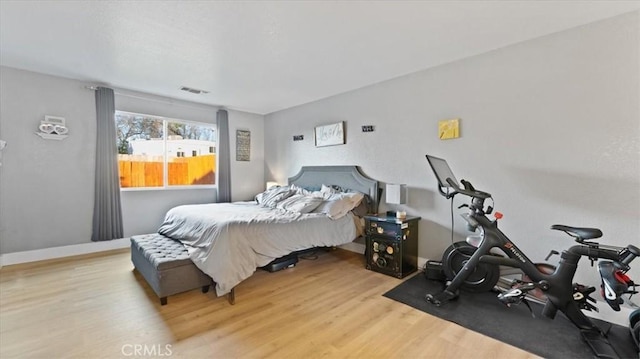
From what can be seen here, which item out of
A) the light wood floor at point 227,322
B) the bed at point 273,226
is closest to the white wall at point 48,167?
the light wood floor at point 227,322

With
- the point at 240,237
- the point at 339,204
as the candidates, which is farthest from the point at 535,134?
the point at 240,237

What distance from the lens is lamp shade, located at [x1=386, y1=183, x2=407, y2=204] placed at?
11.3ft

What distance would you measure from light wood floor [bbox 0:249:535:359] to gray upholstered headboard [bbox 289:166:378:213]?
125 centimetres

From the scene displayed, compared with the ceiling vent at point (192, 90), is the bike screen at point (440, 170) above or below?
below

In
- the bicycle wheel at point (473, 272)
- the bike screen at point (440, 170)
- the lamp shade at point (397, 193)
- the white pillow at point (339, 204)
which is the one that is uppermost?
the bike screen at point (440, 170)

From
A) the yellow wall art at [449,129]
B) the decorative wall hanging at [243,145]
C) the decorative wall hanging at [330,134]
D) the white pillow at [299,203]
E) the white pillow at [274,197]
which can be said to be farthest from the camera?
the decorative wall hanging at [243,145]

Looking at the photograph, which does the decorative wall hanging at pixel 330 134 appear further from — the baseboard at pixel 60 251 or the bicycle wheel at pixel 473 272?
the baseboard at pixel 60 251

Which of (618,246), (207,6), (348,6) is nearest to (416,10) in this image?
(348,6)

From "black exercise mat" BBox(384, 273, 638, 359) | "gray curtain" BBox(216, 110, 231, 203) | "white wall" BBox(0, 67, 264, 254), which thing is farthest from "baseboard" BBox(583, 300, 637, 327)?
"white wall" BBox(0, 67, 264, 254)

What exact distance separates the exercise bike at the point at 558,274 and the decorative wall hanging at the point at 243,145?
415 cm

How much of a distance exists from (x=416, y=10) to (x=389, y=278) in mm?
2697

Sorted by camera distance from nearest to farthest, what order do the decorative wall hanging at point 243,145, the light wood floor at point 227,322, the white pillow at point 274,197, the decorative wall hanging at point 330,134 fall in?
the light wood floor at point 227,322 → the white pillow at point 274,197 → the decorative wall hanging at point 330,134 → the decorative wall hanging at point 243,145

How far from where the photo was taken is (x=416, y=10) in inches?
85.8

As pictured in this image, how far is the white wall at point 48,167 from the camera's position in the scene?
3.48 metres
